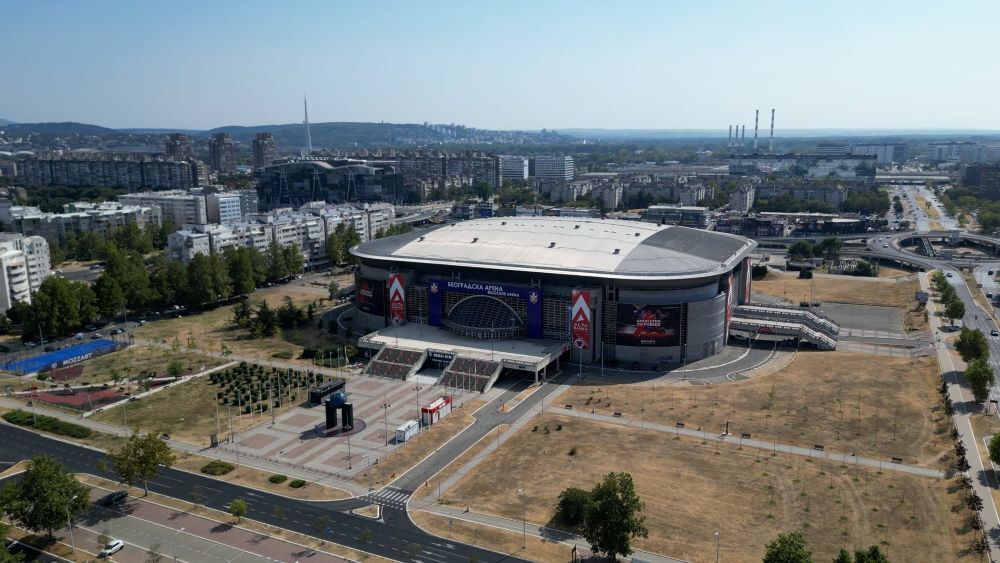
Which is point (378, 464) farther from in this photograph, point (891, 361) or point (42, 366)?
point (891, 361)

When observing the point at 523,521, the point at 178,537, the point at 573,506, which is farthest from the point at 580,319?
the point at 178,537

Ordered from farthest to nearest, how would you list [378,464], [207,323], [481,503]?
[207,323] → [378,464] → [481,503]

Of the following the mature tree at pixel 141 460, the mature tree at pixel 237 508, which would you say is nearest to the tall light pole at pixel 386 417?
the mature tree at pixel 237 508

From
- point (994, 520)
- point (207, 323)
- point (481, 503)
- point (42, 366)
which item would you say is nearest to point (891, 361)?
point (994, 520)

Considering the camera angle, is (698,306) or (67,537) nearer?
(67,537)

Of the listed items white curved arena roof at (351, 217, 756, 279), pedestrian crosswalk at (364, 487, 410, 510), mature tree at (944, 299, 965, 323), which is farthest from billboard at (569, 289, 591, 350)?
mature tree at (944, 299, 965, 323)

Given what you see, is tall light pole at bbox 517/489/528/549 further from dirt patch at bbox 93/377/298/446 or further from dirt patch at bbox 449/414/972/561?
dirt patch at bbox 93/377/298/446
